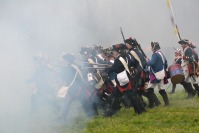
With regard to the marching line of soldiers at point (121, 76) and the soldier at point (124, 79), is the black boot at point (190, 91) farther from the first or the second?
the soldier at point (124, 79)

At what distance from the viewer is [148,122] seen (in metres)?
9.04

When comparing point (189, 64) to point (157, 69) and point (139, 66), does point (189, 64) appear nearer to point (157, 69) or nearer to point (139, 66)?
point (157, 69)

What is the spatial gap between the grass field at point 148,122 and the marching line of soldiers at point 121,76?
1.63 feet

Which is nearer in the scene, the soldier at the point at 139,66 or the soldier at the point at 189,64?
the soldier at the point at 139,66

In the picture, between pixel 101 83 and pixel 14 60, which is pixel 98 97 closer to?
→ pixel 101 83

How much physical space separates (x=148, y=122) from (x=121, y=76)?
61.4 inches

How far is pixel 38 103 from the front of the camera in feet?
46.8

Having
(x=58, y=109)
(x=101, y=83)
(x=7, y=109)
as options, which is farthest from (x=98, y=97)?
(x=7, y=109)

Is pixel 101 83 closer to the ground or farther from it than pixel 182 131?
farther from it

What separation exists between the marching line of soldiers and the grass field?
50cm

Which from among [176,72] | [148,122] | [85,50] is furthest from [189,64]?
[148,122]

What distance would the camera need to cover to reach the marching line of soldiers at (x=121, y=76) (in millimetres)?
10281

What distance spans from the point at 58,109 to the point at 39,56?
187 centimetres


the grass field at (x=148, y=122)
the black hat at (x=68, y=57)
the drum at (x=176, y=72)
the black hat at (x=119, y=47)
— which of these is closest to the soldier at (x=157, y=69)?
the drum at (x=176, y=72)
